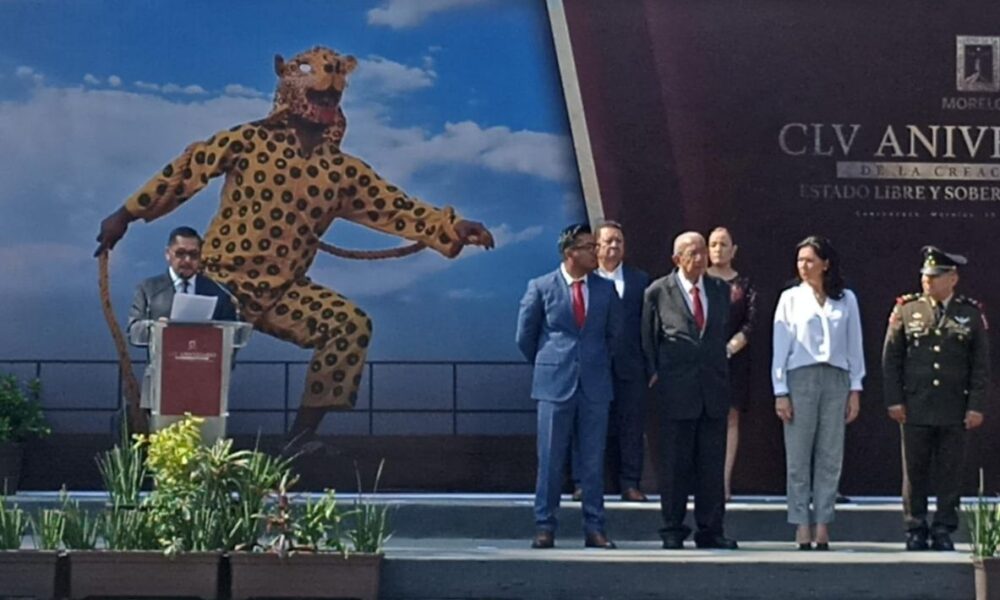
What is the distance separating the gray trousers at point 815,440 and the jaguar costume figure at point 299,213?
2165mm

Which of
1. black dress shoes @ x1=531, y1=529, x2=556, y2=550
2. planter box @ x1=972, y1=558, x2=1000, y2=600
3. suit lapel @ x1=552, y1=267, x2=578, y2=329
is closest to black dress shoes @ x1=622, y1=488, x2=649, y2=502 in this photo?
black dress shoes @ x1=531, y1=529, x2=556, y2=550

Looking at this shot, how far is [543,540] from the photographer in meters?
9.16

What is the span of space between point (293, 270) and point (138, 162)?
110cm

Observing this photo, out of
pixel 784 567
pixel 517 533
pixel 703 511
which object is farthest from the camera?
pixel 517 533

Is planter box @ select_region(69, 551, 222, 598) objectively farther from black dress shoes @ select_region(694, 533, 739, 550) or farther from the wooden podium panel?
black dress shoes @ select_region(694, 533, 739, 550)

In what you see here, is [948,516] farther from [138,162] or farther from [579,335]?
[138,162]

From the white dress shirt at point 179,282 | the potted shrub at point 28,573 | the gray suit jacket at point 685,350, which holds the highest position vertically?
the white dress shirt at point 179,282

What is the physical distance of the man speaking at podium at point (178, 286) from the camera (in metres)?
9.41

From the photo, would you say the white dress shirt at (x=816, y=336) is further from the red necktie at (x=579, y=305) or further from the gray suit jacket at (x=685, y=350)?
the red necktie at (x=579, y=305)

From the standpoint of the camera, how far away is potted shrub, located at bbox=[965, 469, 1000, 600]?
839 cm

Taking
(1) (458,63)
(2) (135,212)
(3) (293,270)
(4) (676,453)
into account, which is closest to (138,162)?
(2) (135,212)

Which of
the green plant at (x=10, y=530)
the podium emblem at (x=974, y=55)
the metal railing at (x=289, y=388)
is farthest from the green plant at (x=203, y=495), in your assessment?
the podium emblem at (x=974, y=55)

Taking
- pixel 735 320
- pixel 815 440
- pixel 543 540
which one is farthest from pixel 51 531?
pixel 735 320

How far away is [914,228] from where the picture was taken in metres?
10.6
